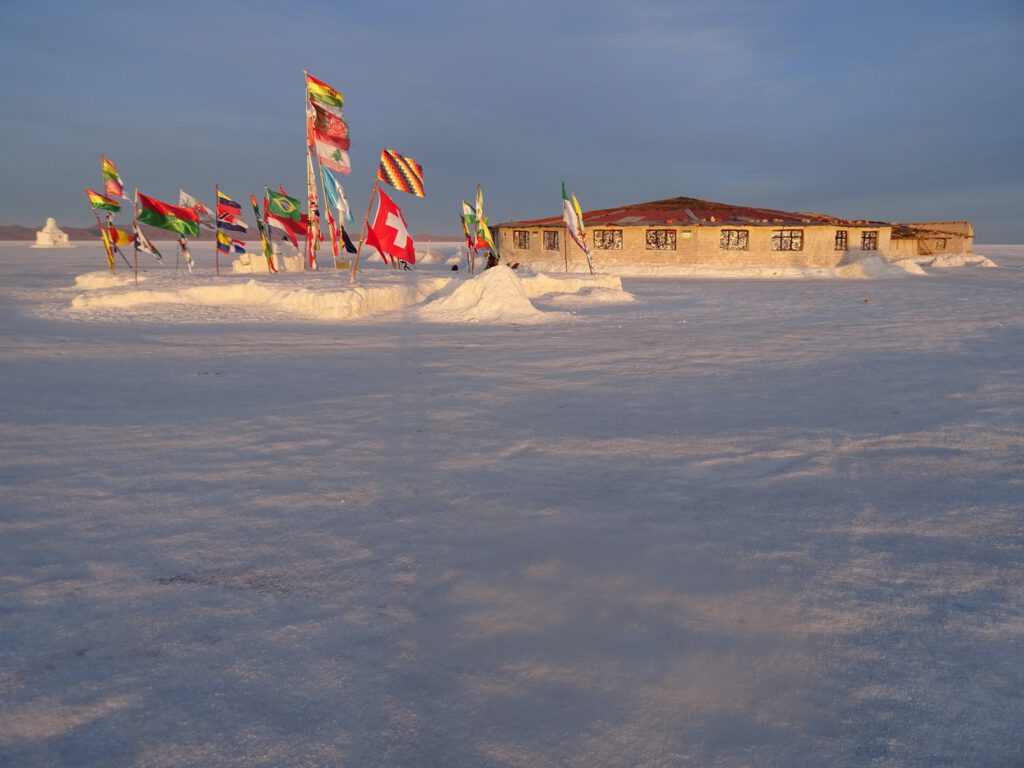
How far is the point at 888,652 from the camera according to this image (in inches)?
88.4

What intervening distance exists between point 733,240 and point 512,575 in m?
33.2

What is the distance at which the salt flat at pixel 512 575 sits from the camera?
74.7 inches

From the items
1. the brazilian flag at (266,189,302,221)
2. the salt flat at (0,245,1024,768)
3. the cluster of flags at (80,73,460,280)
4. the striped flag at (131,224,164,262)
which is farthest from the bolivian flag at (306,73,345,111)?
the salt flat at (0,245,1024,768)

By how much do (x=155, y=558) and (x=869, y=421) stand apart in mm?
5312

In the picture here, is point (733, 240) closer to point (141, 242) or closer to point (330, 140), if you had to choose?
point (330, 140)

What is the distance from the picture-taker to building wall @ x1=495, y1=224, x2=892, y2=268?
32281 millimetres

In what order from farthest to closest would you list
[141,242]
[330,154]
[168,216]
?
[141,242] < [168,216] < [330,154]

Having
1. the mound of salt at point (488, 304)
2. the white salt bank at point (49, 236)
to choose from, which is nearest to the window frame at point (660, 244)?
the mound of salt at point (488, 304)

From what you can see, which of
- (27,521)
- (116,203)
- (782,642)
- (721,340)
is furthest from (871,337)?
(116,203)

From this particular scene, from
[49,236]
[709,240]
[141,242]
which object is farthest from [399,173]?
[49,236]

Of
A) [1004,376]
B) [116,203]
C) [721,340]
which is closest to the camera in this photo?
[1004,376]

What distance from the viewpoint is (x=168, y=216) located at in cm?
1742

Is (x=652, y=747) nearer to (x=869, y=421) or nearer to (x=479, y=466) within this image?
(x=479, y=466)

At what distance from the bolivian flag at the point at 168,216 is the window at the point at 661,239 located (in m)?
22.8
